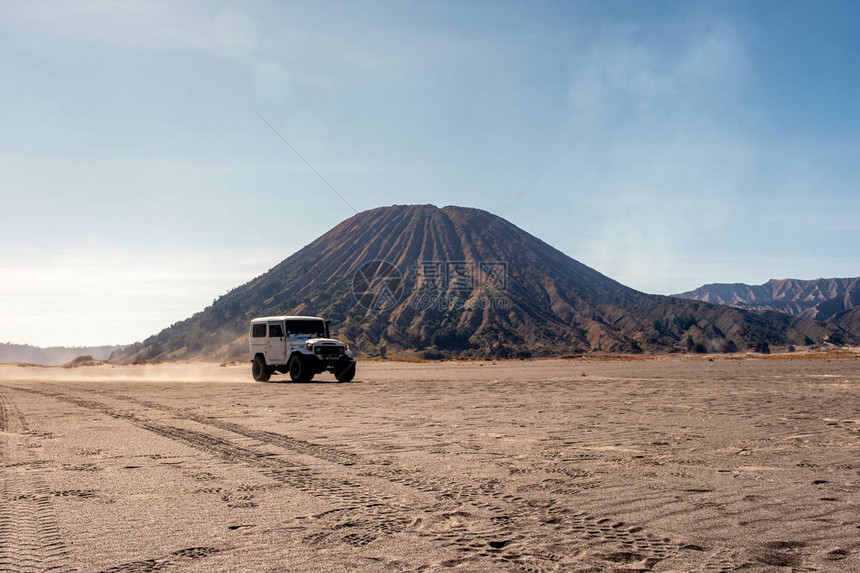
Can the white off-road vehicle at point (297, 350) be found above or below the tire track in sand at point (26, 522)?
above

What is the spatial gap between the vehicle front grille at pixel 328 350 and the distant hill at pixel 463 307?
81.1 meters

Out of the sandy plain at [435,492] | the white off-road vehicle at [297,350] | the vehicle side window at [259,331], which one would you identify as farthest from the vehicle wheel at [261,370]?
the sandy plain at [435,492]

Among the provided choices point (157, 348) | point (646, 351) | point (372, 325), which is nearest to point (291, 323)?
point (372, 325)

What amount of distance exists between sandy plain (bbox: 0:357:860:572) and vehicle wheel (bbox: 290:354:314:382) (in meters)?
13.5

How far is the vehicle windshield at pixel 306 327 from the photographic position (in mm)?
29234

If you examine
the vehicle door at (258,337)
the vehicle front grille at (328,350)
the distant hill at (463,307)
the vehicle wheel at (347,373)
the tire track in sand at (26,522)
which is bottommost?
the tire track in sand at (26,522)

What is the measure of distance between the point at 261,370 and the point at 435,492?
24797 millimetres

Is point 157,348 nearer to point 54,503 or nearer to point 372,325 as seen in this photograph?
point 372,325

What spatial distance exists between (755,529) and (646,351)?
5044 inches

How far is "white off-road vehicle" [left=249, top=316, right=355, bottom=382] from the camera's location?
28156 mm

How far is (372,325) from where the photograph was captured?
129m
